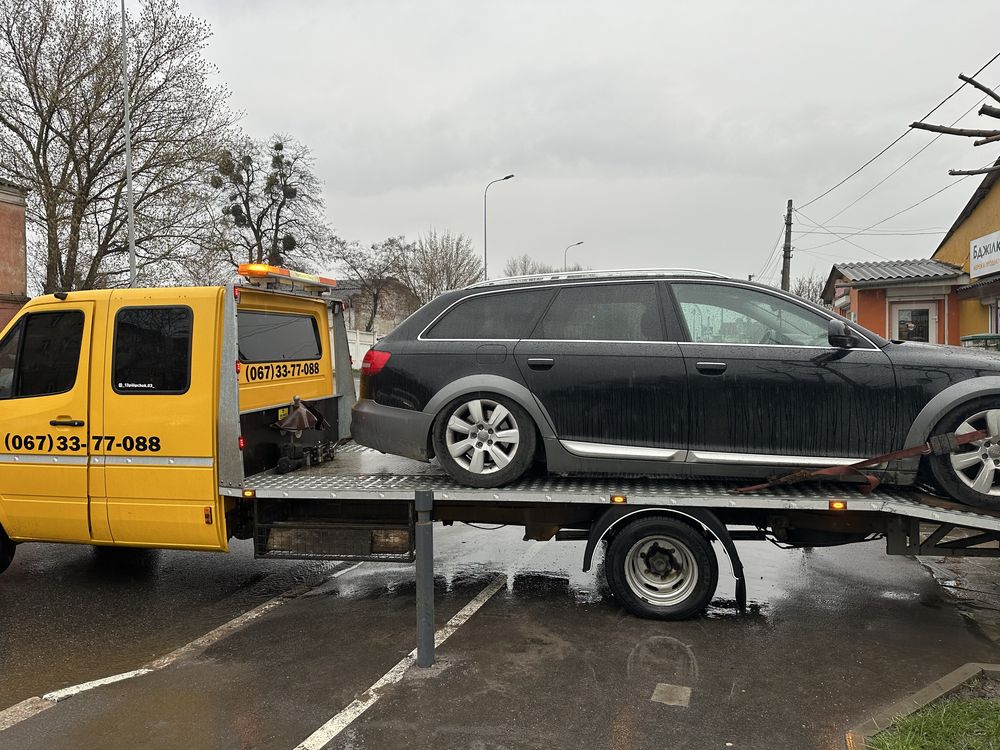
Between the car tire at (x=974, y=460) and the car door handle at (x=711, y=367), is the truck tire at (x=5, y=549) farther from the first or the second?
the car tire at (x=974, y=460)

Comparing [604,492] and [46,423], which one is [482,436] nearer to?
[604,492]

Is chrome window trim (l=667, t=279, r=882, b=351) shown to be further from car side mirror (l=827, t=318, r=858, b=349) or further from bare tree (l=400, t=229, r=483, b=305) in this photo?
bare tree (l=400, t=229, r=483, b=305)

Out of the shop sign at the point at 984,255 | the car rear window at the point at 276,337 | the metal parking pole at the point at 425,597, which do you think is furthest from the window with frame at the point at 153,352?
the shop sign at the point at 984,255

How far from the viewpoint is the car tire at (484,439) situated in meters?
4.87

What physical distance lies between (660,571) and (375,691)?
2053mm

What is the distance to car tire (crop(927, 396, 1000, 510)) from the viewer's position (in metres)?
4.41

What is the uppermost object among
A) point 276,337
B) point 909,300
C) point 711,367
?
point 909,300

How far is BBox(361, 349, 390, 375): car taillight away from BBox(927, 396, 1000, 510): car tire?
12.0 feet

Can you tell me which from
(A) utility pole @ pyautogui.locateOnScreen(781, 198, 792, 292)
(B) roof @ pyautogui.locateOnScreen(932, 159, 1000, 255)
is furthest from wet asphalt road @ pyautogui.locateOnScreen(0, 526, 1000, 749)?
(A) utility pole @ pyautogui.locateOnScreen(781, 198, 792, 292)

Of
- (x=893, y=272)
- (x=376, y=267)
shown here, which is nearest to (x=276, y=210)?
(x=376, y=267)

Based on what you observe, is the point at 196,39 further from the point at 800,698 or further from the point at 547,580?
the point at 800,698

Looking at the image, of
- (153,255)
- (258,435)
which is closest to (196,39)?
(153,255)

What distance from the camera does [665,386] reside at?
477 cm

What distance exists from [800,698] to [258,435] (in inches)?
154
